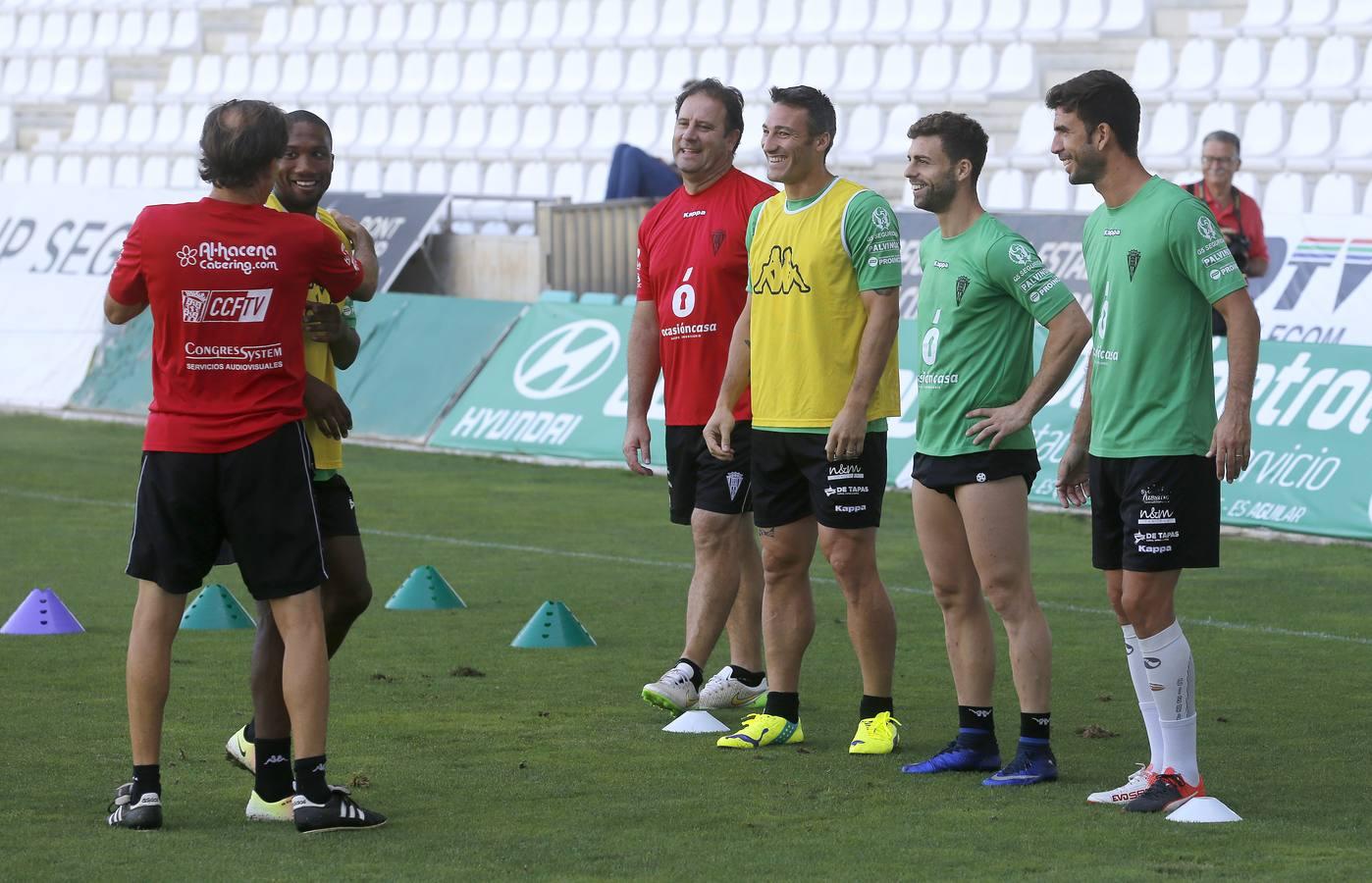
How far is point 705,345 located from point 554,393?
27.6ft

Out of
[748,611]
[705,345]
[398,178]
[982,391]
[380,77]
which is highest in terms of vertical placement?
[380,77]

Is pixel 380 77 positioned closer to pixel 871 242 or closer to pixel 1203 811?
pixel 871 242

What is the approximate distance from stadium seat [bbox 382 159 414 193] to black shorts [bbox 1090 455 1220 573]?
63.8ft

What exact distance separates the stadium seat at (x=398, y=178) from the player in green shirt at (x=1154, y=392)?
19244 millimetres

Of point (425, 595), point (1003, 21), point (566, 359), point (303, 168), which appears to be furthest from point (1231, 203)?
point (1003, 21)

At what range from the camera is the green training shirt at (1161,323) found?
5.57m

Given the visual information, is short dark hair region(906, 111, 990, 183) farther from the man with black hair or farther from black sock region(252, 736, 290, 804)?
black sock region(252, 736, 290, 804)

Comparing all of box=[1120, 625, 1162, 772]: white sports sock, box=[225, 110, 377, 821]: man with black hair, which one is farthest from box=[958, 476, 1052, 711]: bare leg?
box=[225, 110, 377, 821]: man with black hair

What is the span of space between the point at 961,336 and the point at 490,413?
33.4 ft

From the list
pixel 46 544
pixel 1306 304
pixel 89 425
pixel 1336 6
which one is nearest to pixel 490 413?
pixel 89 425

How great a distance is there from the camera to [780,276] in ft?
21.9

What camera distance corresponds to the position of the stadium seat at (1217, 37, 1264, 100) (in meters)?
18.6

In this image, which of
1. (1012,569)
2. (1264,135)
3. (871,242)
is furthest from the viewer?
(1264,135)

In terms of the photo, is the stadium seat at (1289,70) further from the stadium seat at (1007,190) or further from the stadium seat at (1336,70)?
the stadium seat at (1007,190)
